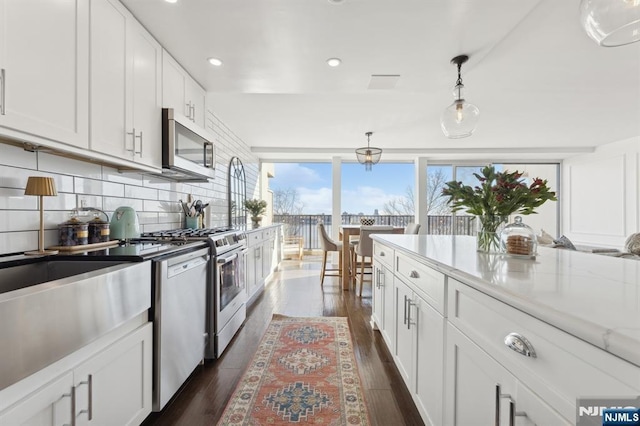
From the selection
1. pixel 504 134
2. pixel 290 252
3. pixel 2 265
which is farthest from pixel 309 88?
pixel 290 252

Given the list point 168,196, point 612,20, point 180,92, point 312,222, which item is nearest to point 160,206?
point 168,196

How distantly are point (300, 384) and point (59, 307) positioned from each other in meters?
1.43

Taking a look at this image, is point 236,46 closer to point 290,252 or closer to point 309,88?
point 309,88

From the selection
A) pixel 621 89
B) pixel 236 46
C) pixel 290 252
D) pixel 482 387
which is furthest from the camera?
pixel 290 252

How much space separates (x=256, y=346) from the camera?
7.68 feet

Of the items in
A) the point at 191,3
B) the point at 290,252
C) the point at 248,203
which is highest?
the point at 191,3

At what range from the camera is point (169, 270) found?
1.52 m

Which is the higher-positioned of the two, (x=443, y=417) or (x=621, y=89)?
(x=621, y=89)

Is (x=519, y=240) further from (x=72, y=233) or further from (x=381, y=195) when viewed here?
(x=381, y=195)

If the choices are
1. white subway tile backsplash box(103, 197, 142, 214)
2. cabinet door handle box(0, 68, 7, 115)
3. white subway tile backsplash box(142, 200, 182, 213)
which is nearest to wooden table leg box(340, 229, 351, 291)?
white subway tile backsplash box(142, 200, 182, 213)

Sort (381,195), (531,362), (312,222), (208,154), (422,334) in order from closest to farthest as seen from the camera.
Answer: (531,362), (422,334), (208,154), (381,195), (312,222)

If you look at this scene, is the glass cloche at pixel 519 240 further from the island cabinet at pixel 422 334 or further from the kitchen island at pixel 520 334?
the island cabinet at pixel 422 334

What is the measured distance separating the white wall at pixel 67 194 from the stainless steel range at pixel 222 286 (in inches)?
11.7

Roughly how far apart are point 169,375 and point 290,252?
17.4ft
